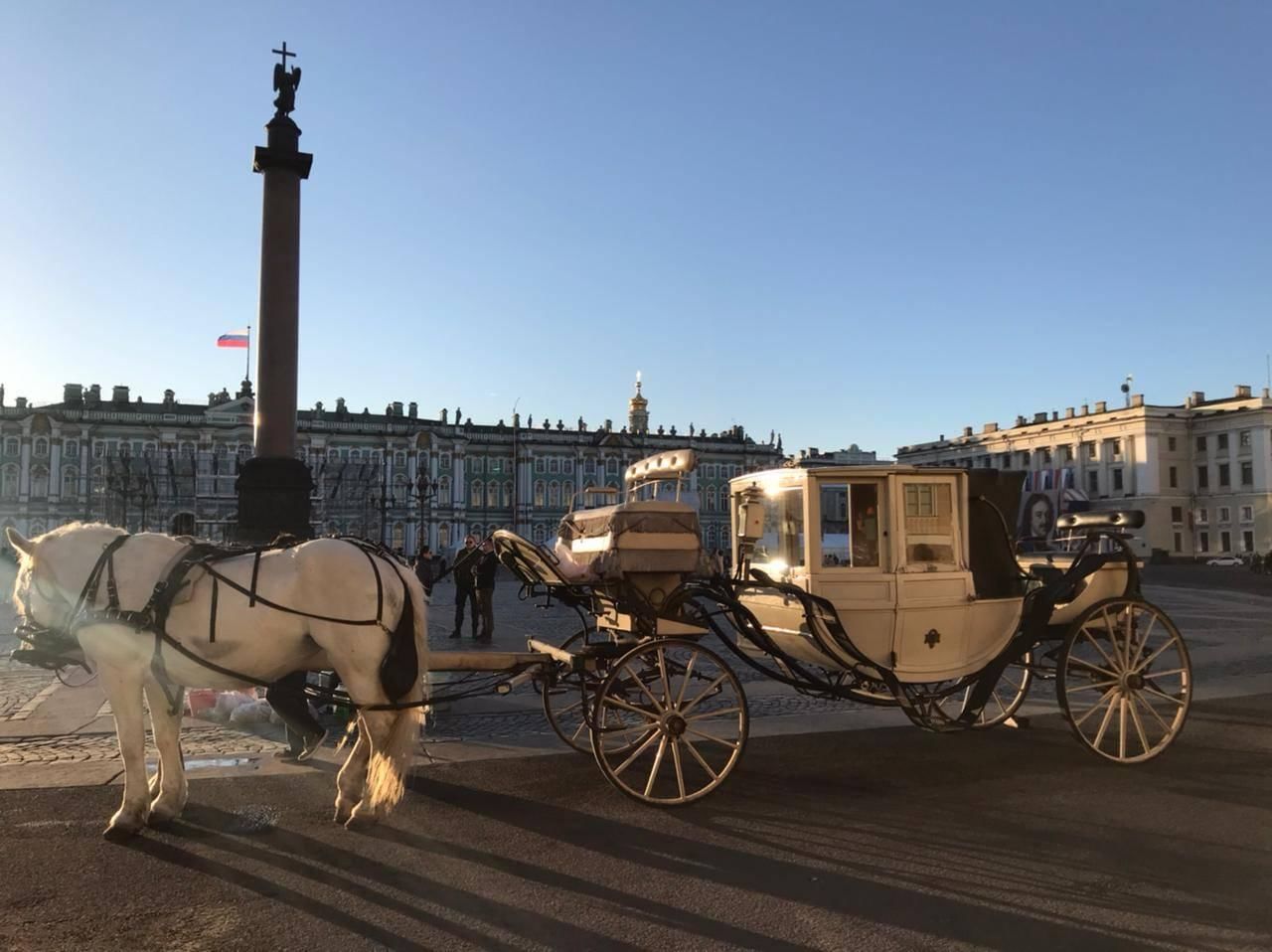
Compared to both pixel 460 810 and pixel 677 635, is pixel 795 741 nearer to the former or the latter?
pixel 677 635

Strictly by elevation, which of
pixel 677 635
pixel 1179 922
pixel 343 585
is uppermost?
pixel 343 585

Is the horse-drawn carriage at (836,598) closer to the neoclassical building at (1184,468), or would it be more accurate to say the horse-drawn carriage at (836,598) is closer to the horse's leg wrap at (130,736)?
the horse's leg wrap at (130,736)

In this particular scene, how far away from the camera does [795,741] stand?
7828mm

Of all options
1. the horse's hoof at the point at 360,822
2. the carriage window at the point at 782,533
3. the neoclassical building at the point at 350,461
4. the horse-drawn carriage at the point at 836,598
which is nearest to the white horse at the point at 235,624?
the horse's hoof at the point at 360,822

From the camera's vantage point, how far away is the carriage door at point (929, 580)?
6.57m

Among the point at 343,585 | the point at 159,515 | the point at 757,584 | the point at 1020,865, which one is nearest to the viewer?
the point at 1020,865

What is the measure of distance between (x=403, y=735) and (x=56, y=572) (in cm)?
219

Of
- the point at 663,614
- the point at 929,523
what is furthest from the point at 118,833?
the point at 929,523

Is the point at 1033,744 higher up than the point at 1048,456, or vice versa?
the point at 1048,456

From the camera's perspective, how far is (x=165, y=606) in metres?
5.26

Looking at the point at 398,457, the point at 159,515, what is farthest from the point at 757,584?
the point at 398,457

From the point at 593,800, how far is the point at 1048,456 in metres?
103

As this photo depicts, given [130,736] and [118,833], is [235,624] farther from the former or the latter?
[118,833]

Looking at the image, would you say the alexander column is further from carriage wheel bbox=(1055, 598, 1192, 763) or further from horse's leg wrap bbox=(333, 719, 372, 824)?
carriage wheel bbox=(1055, 598, 1192, 763)
